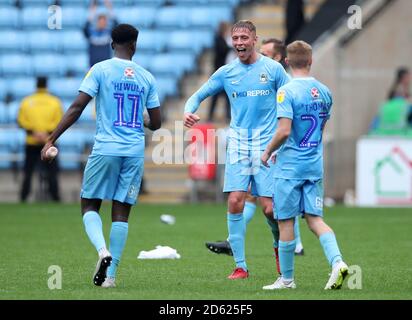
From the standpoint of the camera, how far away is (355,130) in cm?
2323

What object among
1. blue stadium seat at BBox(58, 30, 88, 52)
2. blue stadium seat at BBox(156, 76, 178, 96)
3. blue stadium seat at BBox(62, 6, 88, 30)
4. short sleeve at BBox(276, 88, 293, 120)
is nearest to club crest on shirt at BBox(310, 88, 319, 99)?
short sleeve at BBox(276, 88, 293, 120)

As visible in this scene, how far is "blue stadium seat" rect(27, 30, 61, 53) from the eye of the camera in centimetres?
2502

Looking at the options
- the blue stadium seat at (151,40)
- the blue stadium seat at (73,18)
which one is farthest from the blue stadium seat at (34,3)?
the blue stadium seat at (151,40)

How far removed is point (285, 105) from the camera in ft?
31.2

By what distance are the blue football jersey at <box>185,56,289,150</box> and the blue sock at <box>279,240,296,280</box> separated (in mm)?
1475

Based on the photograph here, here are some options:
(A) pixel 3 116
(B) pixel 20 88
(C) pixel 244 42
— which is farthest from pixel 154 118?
(B) pixel 20 88

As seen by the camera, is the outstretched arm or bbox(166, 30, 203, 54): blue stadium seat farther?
bbox(166, 30, 203, 54): blue stadium seat

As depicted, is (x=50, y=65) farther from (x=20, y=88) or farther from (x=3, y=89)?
(x=3, y=89)

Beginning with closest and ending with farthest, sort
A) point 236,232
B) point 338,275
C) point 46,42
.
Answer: point 338,275, point 236,232, point 46,42

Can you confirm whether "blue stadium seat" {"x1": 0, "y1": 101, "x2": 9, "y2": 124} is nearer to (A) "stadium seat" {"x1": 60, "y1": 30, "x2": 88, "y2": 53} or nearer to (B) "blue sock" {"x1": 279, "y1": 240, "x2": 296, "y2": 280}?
(A) "stadium seat" {"x1": 60, "y1": 30, "x2": 88, "y2": 53}

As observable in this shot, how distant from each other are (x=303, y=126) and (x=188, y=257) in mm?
3571

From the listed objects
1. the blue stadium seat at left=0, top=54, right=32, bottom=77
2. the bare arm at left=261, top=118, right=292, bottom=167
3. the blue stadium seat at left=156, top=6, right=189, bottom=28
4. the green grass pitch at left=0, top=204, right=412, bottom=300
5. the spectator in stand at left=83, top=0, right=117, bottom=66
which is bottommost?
the green grass pitch at left=0, top=204, right=412, bottom=300

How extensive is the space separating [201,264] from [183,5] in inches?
551
